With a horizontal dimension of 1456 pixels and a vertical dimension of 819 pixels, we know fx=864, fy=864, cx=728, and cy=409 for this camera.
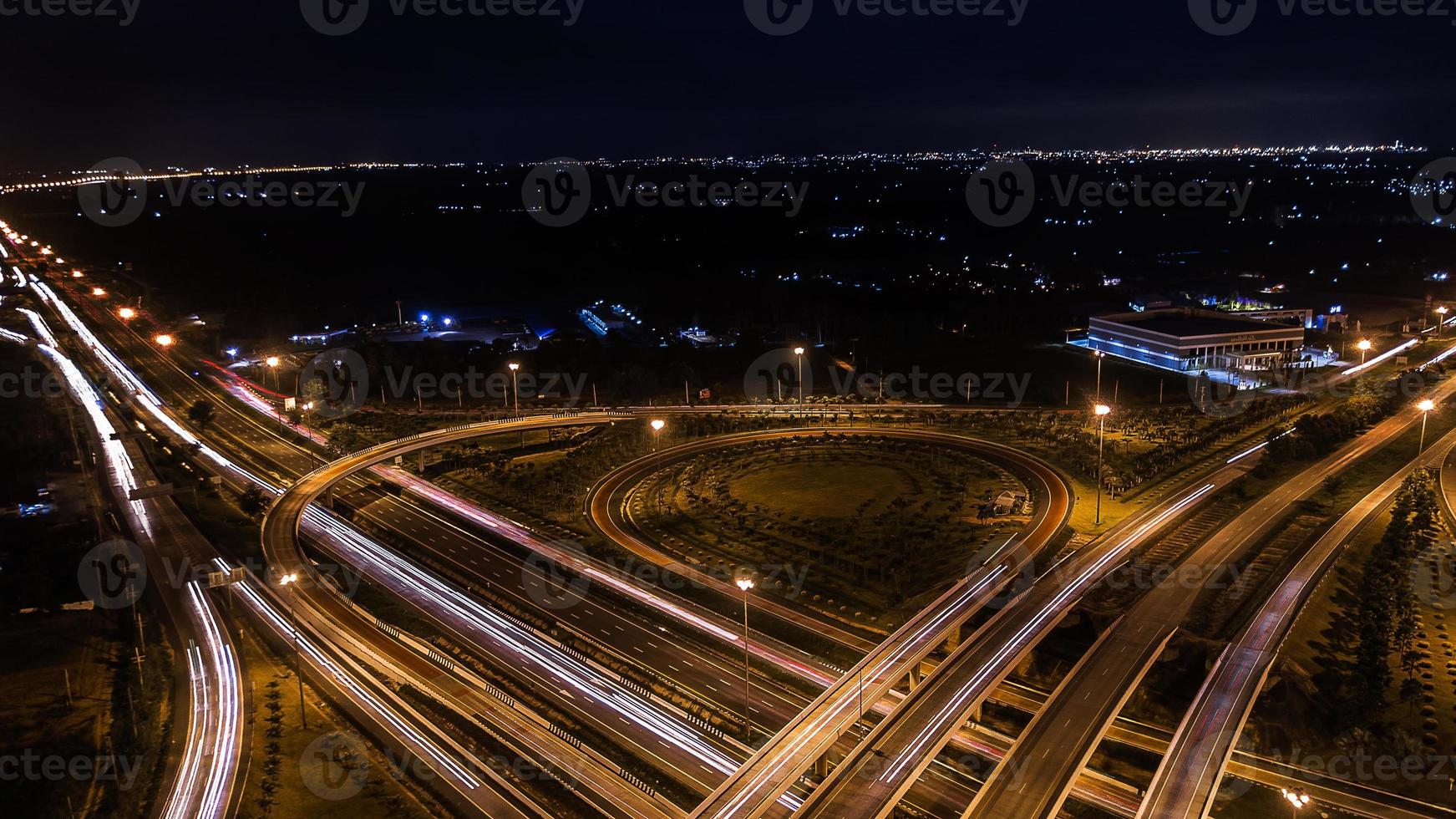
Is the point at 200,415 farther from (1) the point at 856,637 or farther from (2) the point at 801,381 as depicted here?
(1) the point at 856,637

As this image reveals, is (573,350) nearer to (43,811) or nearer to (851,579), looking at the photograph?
(851,579)

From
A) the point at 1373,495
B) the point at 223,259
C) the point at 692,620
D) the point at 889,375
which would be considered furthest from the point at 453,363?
the point at 223,259

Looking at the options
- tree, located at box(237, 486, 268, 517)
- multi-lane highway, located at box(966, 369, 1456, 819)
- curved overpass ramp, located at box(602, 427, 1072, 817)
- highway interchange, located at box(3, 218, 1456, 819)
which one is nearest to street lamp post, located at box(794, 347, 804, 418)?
curved overpass ramp, located at box(602, 427, 1072, 817)

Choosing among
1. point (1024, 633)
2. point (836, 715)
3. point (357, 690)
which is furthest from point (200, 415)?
point (1024, 633)

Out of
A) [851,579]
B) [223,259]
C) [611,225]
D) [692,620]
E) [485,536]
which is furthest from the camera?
[611,225]

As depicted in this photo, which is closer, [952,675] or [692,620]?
[952,675]
